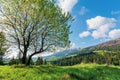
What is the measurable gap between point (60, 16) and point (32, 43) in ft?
23.1

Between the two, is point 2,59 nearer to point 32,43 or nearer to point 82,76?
point 32,43

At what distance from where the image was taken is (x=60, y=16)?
113 feet

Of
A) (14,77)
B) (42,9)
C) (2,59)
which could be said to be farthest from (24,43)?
(2,59)

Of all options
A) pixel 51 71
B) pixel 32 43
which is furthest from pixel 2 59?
pixel 51 71

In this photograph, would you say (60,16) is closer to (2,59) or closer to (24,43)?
(24,43)

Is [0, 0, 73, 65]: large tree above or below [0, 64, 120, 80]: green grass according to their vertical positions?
above

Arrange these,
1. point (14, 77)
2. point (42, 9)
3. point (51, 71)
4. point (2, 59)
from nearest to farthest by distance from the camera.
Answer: point (14, 77), point (51, 71), point (42, 9), point (2, 59)


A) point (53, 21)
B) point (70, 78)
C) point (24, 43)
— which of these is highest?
point (53, 21)

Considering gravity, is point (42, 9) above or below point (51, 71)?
above

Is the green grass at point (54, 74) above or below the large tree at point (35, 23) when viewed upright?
below

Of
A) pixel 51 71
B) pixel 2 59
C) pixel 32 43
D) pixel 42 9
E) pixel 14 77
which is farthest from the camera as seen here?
pixel 2 59

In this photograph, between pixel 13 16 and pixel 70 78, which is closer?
pixel 70 78

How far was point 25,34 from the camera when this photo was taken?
33.1 m

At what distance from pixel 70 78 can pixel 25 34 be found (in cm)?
Answer: 1154
